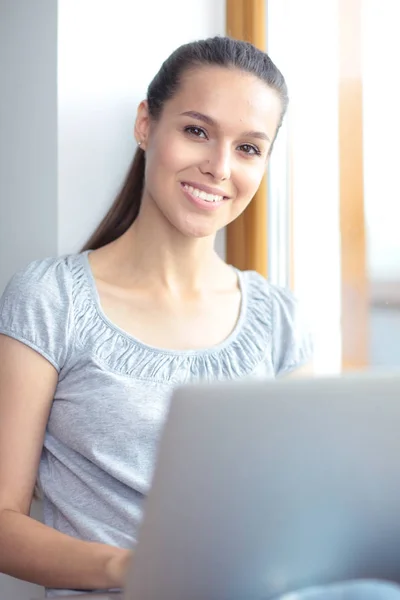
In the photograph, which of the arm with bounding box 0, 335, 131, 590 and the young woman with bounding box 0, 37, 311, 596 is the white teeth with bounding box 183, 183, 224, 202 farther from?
the arm with bounding box 0, 335, 131, 590

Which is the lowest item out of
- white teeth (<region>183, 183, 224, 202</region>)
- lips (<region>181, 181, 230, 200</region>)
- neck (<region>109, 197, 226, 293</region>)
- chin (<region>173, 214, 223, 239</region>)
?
neck (<region>109, 197, 226, 293</region>)

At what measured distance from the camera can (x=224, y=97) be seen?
147 cm

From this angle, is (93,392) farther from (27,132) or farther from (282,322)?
(27,132)

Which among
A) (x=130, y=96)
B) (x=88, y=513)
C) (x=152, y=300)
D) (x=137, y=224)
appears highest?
(x=130, y=96)

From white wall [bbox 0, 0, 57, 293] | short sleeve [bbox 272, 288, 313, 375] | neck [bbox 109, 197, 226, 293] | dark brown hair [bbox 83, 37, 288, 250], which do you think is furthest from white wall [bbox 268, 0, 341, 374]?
white wall [bbox 0, 0, 57, 293]

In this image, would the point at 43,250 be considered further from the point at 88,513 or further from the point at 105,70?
the point at 88,513

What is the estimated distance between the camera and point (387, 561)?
69 cm

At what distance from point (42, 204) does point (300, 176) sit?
0.55 meters

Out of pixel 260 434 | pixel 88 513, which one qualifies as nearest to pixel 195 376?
pixel 88 513

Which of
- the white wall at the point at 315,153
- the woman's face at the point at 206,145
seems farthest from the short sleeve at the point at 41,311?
the white wall at the point at 315,153

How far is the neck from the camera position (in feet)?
5.08

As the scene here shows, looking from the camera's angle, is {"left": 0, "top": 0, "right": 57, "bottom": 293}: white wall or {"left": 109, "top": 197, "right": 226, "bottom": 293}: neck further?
{"left": 0, "top": 0, "right": 57, "bottom": 293}: white wall

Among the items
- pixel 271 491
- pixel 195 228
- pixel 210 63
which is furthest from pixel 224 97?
pixel 271 491

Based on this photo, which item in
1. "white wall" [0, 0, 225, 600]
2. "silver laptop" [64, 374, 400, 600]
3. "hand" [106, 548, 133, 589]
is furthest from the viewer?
"white wall" [0, 0, 225, 600]
